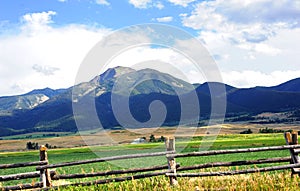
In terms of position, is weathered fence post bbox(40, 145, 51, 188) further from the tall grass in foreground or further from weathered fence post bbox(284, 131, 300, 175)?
weathered fence post bbox(284, 131, 300, 175)

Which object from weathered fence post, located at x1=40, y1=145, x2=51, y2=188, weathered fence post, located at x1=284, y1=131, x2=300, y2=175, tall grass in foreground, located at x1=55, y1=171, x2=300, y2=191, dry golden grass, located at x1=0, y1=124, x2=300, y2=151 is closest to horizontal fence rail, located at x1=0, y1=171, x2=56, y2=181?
weathered fence post, located at x1=40, y1=145, x2=51, y2=188

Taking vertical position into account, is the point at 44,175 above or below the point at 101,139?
above

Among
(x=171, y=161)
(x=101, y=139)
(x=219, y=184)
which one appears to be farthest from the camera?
(x=101, y=139)

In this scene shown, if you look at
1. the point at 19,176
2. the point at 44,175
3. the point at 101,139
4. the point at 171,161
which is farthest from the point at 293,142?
the point at 101,139

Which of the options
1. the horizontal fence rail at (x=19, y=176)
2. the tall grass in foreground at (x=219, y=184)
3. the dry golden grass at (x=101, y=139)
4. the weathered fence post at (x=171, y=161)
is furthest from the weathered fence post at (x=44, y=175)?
the dry golden grass at (x=101, y=139)

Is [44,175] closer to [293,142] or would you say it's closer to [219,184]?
[219,184]

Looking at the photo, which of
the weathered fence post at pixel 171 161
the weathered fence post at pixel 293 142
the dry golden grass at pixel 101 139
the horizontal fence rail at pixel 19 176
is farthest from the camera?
the dry golden grass at pixel 101 139

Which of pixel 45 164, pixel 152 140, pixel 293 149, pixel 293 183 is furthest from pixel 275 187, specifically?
pixel 152 140

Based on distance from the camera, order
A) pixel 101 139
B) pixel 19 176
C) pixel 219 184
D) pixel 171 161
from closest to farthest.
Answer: pixel 219 184
pixel 171 161
pixel 19 176
pixel 101 139

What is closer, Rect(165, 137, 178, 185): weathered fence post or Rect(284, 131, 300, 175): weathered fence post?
Rect(165, 137, 178, 185): weathered fence post

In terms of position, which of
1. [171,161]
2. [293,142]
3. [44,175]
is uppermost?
[293,142]

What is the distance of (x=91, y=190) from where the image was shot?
11.3 meters

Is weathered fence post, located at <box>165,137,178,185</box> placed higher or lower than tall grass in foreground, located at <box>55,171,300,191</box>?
higher

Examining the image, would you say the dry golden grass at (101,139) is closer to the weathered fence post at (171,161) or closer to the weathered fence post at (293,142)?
the weathered fence post at (171,161)
